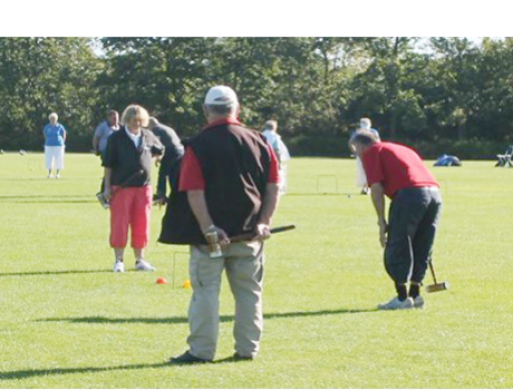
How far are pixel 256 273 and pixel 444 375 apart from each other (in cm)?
158

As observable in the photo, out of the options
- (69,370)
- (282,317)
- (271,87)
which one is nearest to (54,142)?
(282,317)

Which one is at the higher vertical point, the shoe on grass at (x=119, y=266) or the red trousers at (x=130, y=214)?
the red trousers at (x=130, y=214)

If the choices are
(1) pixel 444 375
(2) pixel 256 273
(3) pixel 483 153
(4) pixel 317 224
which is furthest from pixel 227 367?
(3) pixel 483 153

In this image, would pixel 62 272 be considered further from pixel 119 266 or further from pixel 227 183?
pixel 227 183

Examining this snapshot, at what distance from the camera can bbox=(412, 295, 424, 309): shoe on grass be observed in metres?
12.4

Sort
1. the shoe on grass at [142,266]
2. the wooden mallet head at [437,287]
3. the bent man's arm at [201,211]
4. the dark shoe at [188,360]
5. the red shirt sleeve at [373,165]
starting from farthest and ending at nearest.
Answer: the shoe on grass at [142,266]
the wooden mallet head at [437,287]
the red shirt sleeve at [373,165]
the dark shoe at [188,360]
the bent man's arm at [201,211]

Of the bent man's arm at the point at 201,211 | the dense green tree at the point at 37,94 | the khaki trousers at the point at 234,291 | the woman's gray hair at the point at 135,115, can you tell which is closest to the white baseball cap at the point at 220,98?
the bent man's arm at the point at 201,211

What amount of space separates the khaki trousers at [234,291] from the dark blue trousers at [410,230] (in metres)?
2.89

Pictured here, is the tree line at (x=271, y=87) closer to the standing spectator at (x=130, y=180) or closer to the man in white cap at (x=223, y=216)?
the standing spectator at (x=130, y=180)

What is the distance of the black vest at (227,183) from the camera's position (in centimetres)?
925

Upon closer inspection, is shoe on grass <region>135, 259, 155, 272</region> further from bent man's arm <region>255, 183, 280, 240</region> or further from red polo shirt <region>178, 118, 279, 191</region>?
red polo shirt <region>178, 118, 279, 191</region>

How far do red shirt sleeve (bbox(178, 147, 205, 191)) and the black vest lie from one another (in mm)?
35

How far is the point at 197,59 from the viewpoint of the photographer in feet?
278

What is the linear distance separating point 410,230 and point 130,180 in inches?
166
